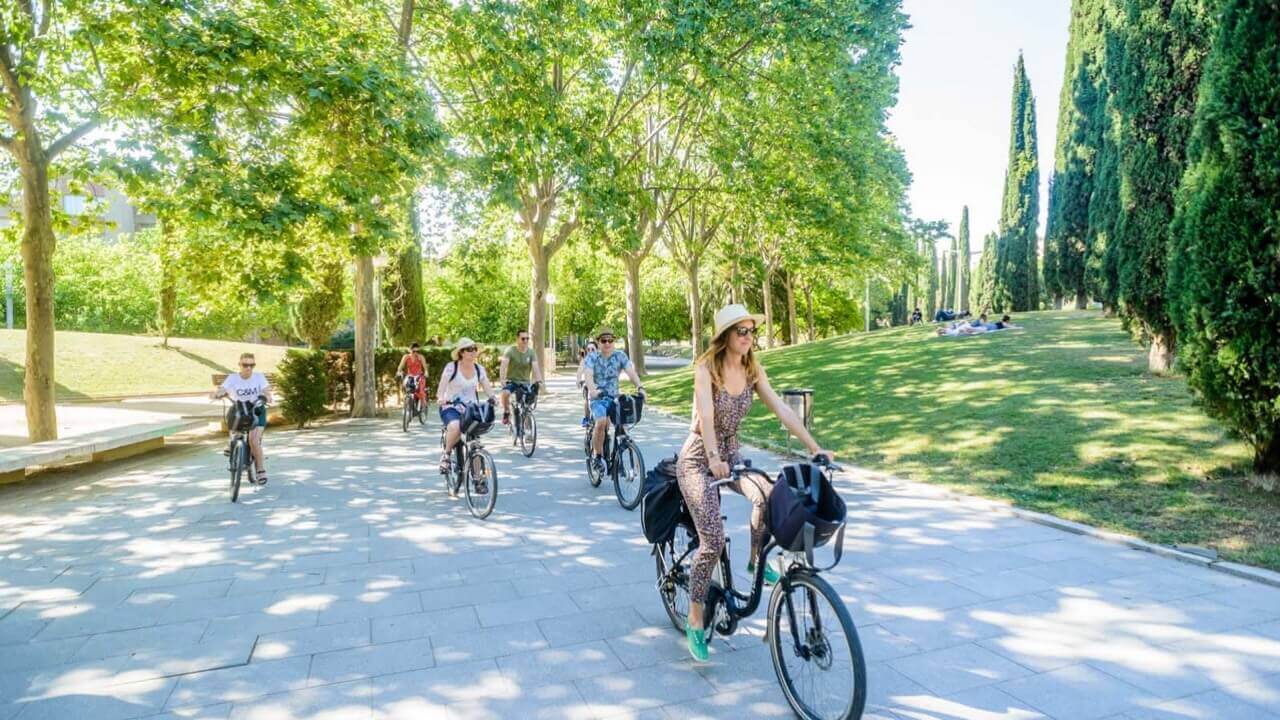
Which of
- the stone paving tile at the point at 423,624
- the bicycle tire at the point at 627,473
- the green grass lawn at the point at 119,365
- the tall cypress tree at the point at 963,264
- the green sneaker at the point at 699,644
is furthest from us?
the tall cypress tree at the point at 963,264

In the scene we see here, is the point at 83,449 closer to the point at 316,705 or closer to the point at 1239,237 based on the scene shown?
the point at 316,705

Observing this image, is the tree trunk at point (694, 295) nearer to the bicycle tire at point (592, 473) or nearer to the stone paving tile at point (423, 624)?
the bicycle tire at point (592, 473)

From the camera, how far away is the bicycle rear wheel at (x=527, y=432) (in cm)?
1193

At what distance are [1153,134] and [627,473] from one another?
29.7 feet

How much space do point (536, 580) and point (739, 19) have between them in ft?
43.3

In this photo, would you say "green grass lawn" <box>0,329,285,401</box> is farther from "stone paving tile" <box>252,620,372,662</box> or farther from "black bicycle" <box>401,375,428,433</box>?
"stone paving tile" <box>252,620,372,662</box>

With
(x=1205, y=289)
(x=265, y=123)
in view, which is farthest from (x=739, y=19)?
(x=1205, y=289)

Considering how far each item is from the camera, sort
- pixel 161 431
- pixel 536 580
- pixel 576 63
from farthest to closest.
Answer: pixel 576 63
pixel 161 431
pixel 536 580

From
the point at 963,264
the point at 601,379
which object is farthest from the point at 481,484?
the point at 963,264

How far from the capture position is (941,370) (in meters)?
16.8

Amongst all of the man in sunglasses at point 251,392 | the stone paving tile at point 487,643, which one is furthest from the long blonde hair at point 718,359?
the man in sunglasses at point 251,392

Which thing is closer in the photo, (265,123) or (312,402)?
(265,123)

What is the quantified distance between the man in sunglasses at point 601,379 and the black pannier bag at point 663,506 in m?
4.55

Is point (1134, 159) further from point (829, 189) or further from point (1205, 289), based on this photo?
point (829, 189)
